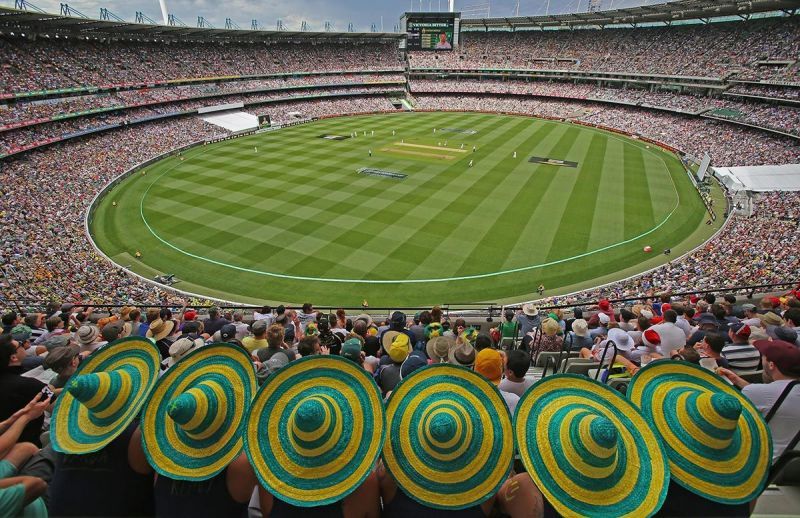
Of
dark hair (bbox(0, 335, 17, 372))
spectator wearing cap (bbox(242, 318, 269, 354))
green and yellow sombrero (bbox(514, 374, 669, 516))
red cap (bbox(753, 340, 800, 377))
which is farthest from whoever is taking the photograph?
spectator wearing cap (bbox(242, 318, 269, 354))

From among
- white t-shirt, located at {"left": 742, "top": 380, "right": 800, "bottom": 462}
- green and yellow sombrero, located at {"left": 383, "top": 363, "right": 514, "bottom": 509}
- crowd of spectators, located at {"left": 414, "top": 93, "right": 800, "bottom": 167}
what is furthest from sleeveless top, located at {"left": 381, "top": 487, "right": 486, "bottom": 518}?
crowd of spectators, located at {"left": 414, "top": 93, "right": 800, "bottom": 167}

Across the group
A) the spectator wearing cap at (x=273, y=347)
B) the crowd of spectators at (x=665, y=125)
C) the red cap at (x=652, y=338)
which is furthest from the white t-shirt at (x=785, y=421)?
the crowd of spectators at (x=665, y=125)

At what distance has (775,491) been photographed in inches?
154

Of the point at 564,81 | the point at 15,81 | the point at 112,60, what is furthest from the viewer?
the point at 564,81

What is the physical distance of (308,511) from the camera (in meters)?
3.13

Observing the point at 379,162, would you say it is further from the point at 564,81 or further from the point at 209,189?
the point at 564,81

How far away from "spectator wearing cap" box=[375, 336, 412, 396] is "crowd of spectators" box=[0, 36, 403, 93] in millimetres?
54338

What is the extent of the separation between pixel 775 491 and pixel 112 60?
72.4m

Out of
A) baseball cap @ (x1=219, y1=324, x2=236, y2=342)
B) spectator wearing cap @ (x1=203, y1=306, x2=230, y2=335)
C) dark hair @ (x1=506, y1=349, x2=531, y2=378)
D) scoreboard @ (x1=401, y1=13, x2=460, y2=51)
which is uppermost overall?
scoreboard @ (x1=401, y1=13, x2=460, y2=51)

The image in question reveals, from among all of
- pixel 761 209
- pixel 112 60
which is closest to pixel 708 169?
pixel 761 209

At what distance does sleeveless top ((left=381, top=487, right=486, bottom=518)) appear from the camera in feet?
10.5

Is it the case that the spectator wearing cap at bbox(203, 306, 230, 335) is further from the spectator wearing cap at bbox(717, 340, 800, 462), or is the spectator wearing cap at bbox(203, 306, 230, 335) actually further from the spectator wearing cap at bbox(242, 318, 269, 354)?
the spectator wearing cap at bbox(717, 340, 800, 462)

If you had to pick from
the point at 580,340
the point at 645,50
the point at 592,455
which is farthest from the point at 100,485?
the point at 645,50

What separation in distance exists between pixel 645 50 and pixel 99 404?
8603cm
